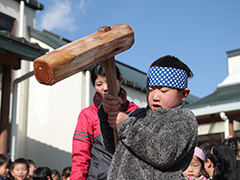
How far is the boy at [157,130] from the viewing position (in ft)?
5.60

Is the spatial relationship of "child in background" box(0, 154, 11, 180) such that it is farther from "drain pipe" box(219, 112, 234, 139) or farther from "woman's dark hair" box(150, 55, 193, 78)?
"drain pipe" box(219, 112, 234, 139)

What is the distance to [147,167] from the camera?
1780 millimetres

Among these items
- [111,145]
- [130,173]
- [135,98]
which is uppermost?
[135,98]

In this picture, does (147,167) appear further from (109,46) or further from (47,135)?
(47,135)

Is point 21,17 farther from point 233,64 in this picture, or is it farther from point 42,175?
point 233,64

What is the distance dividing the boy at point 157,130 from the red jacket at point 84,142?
71cm

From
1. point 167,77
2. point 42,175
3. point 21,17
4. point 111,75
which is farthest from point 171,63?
point 21,17

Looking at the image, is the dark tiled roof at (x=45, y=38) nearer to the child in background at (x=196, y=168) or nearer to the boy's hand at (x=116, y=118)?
the child in background at (x=196, y=168)

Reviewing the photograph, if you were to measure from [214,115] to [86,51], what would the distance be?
29.9 feet

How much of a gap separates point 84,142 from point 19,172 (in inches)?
130

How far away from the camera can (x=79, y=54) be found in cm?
150

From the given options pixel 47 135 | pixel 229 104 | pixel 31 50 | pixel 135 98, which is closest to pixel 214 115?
pixel 229 104

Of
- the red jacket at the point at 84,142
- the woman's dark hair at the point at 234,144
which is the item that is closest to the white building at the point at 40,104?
the woman's dark hair at the point at 234,144

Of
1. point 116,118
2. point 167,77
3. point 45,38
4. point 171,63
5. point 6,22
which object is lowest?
point 116,118
